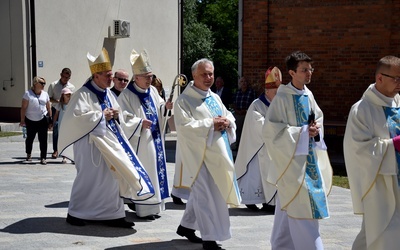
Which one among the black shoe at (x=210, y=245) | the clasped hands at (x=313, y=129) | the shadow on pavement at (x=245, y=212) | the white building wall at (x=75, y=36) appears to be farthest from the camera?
the white building wall at (x=75, y=36)

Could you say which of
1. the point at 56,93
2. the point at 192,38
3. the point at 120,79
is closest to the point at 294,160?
the point at 120,79

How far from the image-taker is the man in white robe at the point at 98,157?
8352 millimetres

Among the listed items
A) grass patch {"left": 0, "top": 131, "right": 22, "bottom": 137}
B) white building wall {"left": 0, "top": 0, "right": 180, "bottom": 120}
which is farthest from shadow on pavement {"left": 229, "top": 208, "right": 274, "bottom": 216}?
white building wall {"left": 0, "top": 0, "right": 180, "bottom": 120}

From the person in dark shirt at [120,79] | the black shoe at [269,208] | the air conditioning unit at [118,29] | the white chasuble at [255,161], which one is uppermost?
the air conditioning unit at [118,29]

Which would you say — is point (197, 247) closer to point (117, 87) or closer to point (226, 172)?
point (226, 172)

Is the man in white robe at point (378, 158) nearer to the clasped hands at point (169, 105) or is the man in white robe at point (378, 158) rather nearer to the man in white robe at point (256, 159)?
the clasped hands at point (169, 105)

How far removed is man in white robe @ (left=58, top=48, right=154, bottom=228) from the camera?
27.4ft

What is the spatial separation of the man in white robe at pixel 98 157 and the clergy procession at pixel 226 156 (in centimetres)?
1

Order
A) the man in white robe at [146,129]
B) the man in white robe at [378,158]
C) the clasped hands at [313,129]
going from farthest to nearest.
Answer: the man in white robe at [146,129] < the clasped hands at [313,129] < the man in white robe at [378,158]

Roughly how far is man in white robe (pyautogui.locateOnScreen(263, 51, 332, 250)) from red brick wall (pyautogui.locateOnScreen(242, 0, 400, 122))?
9.78 meters

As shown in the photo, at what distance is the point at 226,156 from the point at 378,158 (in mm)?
2113

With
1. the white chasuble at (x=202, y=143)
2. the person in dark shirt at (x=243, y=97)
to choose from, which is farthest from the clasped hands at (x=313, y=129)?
the person in dark shirt at (x=243, y=97)

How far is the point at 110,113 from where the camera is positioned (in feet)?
27.7

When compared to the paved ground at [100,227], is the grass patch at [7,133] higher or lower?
lower
